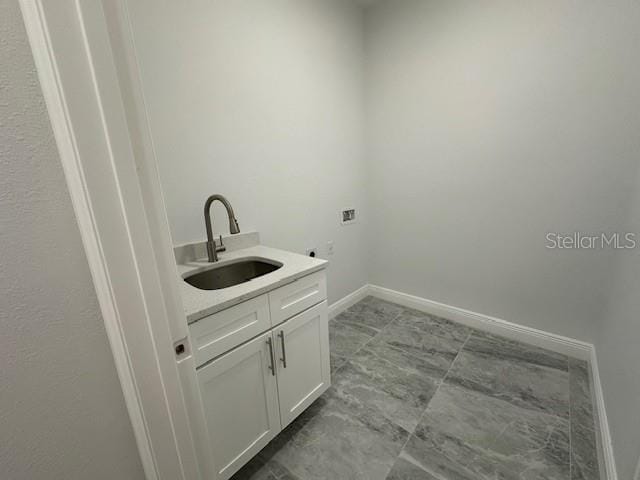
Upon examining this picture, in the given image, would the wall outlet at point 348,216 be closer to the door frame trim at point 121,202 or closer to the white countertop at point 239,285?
the white countertop at point 239,285

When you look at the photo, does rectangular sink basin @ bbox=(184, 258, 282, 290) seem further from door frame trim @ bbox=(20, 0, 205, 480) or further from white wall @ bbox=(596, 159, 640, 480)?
white wall @ bbox=(596, 159, 640, 480)

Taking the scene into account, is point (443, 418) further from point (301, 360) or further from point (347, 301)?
point (347, 301)

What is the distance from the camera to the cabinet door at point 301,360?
1.24 metres

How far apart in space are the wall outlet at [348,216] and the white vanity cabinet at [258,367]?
3.58ft

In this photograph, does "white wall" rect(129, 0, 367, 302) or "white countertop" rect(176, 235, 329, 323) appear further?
"white wall" rect(129, 0, 367, 302)

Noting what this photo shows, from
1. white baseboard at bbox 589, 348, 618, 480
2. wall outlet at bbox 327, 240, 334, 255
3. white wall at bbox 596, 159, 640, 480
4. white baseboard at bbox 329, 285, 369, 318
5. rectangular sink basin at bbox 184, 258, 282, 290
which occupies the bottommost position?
white baseboard at bbox 589, 348, 618, 480

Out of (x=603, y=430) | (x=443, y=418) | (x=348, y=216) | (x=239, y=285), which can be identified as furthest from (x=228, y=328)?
(x=603, y=430)

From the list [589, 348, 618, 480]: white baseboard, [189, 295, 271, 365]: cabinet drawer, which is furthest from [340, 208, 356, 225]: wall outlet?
[589, 348, 618, 480]: white baseboard

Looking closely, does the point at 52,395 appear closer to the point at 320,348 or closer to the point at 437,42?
the point at 320,348

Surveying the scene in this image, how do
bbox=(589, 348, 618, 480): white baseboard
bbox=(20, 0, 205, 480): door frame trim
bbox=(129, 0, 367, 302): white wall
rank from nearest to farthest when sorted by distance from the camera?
bbox=(20, 0, 205, 480): door frame trim
bbox=(589, 348, 618, 480): white baseboard
bbox=(129, 0, 367, 302): white wall

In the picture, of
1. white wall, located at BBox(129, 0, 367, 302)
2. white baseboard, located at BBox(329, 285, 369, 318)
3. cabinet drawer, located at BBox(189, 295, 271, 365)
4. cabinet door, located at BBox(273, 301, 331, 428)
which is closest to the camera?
cabinet drawer, located at BBox(189, 295, 271, 365)

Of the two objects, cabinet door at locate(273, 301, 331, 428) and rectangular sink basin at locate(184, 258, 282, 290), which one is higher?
rectangular sink basin at locate(184, 258, 282, 290)

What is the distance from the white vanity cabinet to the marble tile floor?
19 centimetres

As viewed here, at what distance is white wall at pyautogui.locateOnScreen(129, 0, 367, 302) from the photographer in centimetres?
135
